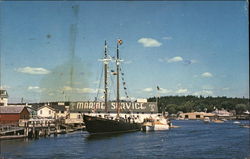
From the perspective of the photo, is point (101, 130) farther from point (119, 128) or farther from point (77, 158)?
point (77, 158)

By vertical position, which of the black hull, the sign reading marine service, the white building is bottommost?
the black hull

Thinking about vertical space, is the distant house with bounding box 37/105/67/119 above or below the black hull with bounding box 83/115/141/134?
above

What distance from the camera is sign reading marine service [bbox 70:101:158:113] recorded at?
121 m

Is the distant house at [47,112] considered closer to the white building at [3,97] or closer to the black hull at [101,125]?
the white building at [3,97]

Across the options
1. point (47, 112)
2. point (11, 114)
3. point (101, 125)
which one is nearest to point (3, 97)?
point (47, 112)

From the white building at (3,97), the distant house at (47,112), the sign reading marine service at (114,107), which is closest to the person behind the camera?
the white building at (3,97)

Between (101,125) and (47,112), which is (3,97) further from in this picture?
(101,125)

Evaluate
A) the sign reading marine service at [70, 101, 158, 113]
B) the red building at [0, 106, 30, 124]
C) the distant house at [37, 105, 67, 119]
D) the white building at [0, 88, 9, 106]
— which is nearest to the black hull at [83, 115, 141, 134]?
the red building at [0, 106, 30, 124]

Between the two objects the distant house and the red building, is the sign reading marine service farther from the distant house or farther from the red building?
the red building

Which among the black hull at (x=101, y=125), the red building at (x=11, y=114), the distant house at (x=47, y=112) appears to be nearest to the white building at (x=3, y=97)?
the distant house at (x=47, y=112)

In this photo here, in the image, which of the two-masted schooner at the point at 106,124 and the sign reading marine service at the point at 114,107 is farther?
the sign reading marine service at the point at 114,107

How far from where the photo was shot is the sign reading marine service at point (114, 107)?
121 metres

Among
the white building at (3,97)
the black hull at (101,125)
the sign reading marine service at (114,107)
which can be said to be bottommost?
the black hull at (101,125)

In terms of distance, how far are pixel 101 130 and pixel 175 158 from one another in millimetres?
41480
